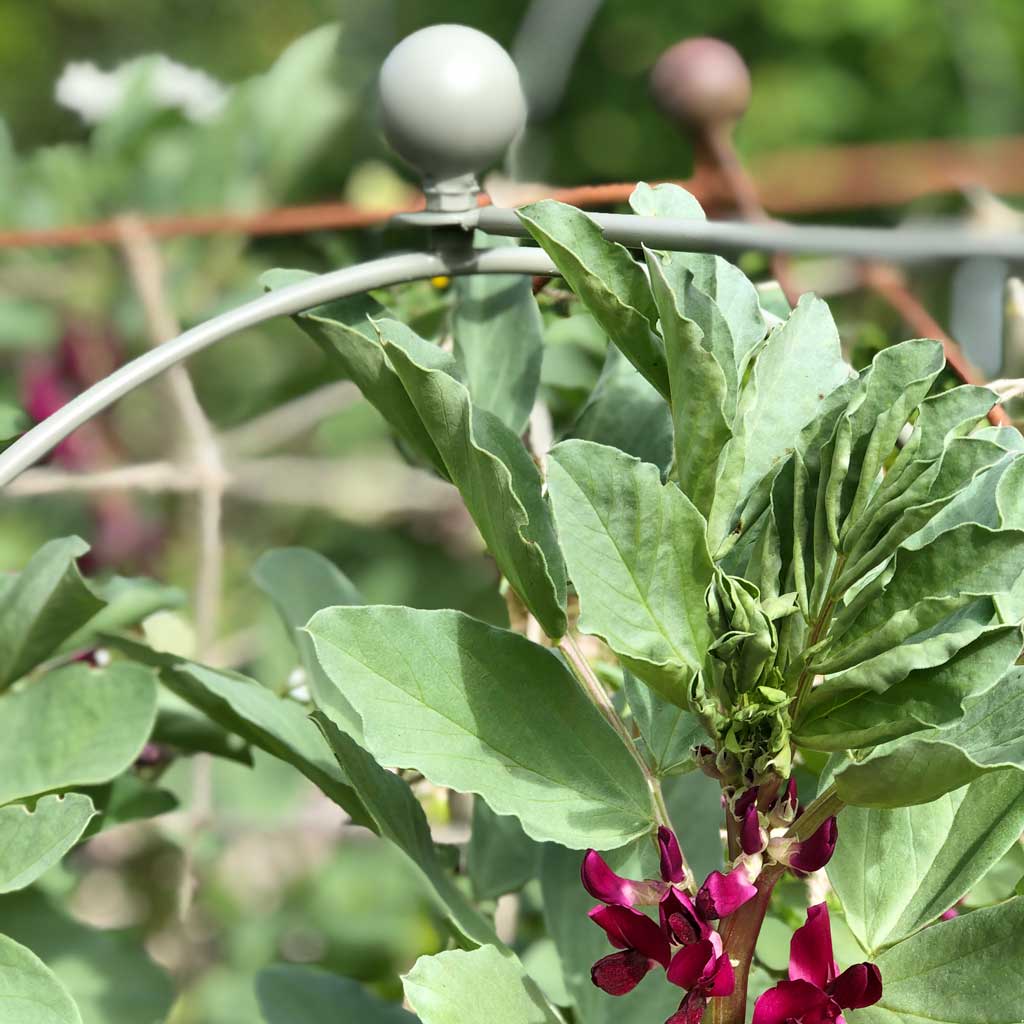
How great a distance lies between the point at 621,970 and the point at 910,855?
0.28 ft

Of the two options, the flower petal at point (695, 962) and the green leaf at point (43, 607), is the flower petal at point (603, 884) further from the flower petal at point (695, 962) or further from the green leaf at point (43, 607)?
the green leaf at point (43, 607)

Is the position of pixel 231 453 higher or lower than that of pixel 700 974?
higher

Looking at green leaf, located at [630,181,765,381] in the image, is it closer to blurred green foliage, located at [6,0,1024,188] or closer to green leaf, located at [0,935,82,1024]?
green leaf, located at [0,935,82,1024]

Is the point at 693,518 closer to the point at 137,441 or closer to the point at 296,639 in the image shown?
the point at 296,639

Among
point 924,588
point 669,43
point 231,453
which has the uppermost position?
point 669,43

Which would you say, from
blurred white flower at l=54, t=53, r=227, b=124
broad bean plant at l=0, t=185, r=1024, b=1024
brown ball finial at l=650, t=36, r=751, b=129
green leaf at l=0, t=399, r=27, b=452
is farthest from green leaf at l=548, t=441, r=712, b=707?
blurred white flower at l=54, t=53, r=227, b=124

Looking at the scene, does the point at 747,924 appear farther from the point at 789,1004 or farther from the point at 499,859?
the point at 499,859

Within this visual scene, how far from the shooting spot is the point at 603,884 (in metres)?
0.30

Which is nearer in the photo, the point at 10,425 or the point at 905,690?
the point at 905,690

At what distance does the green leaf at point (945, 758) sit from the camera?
25cm

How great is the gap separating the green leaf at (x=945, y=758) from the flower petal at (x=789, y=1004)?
43mm

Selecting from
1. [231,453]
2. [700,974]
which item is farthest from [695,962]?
[231,453]

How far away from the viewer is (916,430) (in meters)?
0.28

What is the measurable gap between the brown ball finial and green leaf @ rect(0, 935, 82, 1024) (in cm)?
43
